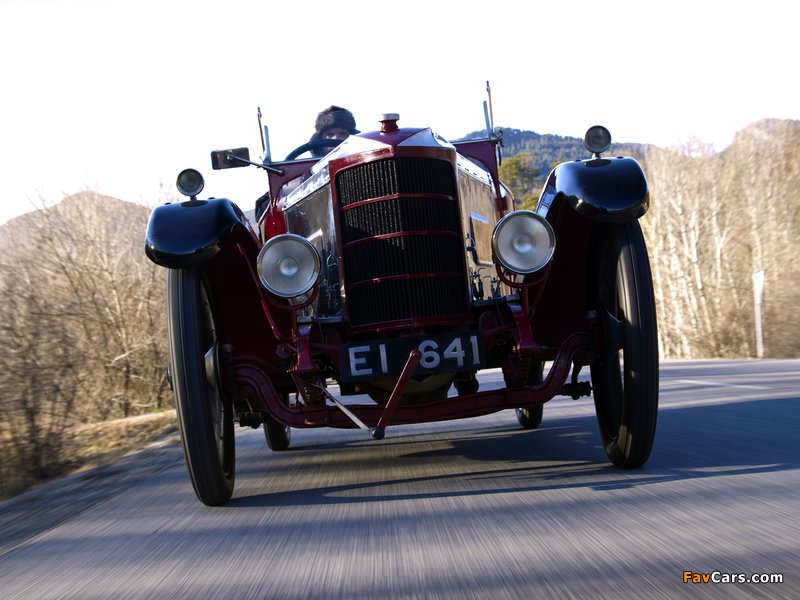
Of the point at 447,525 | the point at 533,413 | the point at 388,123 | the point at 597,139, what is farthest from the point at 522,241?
the point at 533,413

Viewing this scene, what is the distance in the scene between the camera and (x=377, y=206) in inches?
168

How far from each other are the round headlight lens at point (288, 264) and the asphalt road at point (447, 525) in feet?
3.74

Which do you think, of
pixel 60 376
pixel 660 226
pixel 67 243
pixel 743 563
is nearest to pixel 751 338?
pixel 660 226

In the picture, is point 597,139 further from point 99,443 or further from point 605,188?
point 99,443

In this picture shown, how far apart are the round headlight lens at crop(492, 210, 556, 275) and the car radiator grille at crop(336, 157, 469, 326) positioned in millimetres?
505

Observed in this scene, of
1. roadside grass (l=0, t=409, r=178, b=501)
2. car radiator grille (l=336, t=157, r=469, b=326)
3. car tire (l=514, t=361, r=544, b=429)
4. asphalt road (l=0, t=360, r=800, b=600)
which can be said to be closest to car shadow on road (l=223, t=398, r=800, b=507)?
asphalt road (l=0, t=360, r=800, b=600)

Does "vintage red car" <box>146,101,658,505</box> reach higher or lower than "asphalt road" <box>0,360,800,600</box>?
higher

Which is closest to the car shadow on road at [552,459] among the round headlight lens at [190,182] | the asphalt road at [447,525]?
the asphalt road at [447,525]

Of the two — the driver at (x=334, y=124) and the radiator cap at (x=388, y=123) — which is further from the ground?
the driver at (x=334, y=124)

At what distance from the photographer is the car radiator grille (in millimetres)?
4215

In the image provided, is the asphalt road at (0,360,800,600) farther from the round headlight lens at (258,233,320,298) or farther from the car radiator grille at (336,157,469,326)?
the round headlight lens at (258,233,320,298)

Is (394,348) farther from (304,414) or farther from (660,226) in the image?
(660,226)

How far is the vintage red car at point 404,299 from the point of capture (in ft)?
12.2

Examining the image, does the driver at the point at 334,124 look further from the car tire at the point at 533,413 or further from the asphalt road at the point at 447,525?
the asphalt road at the point at 447,525
